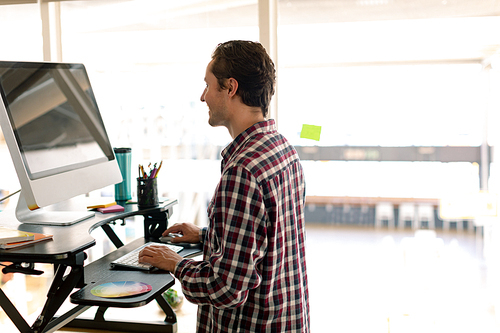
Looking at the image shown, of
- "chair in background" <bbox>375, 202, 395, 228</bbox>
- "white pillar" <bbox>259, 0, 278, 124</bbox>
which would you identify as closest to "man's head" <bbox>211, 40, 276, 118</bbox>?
"white pillar" <bbox>259, 0, 278, 124</bbox>

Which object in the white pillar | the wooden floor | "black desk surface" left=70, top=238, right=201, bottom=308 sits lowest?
the wooden floor

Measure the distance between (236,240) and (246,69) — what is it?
45 centimetres

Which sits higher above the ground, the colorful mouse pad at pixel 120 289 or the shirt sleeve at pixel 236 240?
the shirt sleeve at pixel 236 240

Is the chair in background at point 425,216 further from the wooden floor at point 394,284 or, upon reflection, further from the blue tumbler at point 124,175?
the blue tumbler at point 124,175

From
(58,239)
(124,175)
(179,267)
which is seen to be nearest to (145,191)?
(124,175)

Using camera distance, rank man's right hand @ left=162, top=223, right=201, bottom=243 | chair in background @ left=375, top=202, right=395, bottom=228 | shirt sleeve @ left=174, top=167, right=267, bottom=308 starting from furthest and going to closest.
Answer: chair in background @ left=375, top=202, right=395, bottom=228
man's right hand @ left=162, top=223, right=201, bottom=243
shirt sleeve @ left=174, top=167, right=267, bottom=308

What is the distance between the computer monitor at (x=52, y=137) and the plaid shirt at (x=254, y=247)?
68cm

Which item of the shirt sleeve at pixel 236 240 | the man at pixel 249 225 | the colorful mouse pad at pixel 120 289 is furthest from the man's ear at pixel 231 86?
the colorful mouse pad at pixel 120 289

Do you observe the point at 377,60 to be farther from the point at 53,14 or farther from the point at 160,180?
the point at 53,14

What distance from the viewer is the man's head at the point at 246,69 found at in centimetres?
126

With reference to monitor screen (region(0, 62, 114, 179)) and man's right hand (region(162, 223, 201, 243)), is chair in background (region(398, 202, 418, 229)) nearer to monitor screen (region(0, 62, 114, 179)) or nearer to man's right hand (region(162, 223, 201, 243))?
→ man's right hand (region(162, 223, 201, 243))

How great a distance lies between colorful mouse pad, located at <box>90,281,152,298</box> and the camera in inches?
49.9

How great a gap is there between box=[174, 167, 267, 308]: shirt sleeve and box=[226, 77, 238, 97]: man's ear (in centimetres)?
25

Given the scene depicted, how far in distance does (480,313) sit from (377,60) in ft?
4.85
